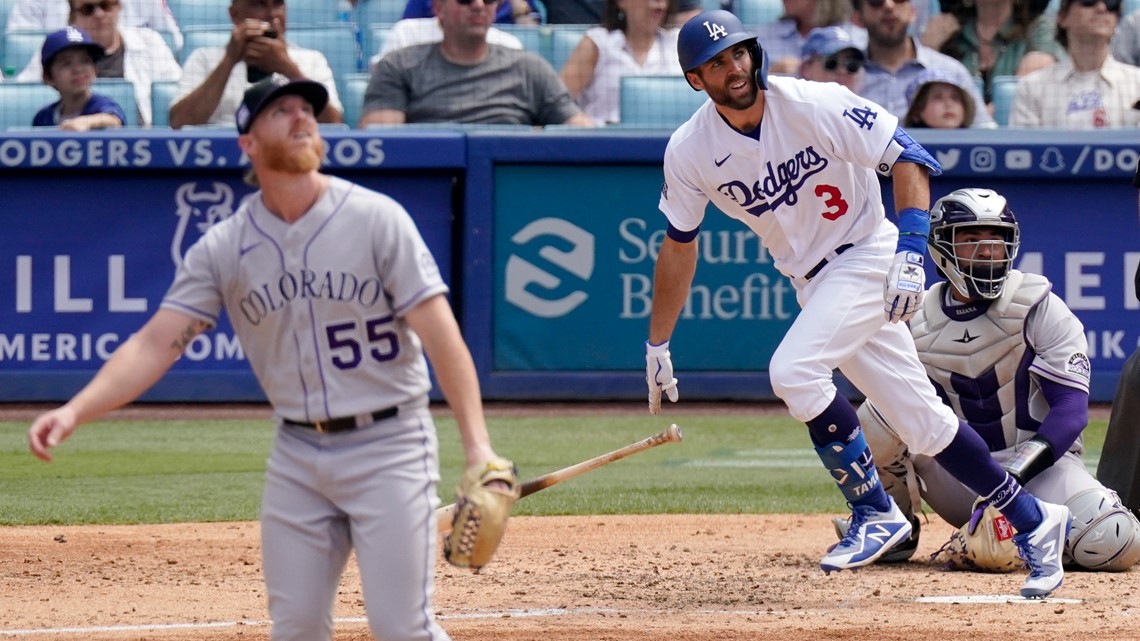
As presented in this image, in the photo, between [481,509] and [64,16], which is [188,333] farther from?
[64,16]

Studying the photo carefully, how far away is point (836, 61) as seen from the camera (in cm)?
977

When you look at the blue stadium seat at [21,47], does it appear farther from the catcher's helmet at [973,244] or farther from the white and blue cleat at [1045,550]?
the white and blue cleat at [1045,550]

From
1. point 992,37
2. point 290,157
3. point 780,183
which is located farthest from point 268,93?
point 992,37

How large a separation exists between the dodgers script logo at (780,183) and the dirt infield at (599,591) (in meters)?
1.21

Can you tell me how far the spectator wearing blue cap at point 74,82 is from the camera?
31.1 feet

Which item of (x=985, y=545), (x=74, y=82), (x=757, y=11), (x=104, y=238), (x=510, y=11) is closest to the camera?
(x=985, y=545)

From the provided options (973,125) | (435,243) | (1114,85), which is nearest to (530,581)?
(435,243)

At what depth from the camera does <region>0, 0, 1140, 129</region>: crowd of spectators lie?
9688 millimetres

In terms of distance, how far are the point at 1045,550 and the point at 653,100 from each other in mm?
5582

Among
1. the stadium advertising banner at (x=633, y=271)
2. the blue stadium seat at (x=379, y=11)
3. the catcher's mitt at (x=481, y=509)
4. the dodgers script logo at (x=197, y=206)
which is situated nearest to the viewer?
the catcher's mitt at (x=481, y=509)

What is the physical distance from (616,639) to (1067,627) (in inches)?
48.3

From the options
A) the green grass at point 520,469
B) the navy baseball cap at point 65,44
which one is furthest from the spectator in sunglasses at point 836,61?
the navy baseball cap at point 65,44

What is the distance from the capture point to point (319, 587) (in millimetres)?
3387

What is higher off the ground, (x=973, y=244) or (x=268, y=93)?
(x=268, y=93)
